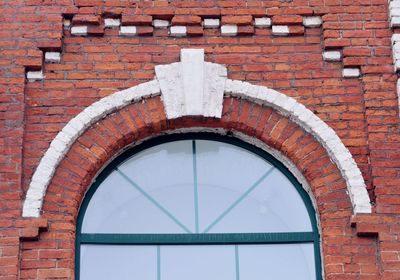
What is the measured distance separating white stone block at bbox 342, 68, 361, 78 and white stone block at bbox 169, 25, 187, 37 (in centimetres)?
145

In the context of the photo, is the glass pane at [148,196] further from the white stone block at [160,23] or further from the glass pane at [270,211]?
the white stone block at [160,23]

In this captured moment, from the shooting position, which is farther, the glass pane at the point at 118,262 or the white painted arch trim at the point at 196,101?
the white painted arch trim at the point at 196,101

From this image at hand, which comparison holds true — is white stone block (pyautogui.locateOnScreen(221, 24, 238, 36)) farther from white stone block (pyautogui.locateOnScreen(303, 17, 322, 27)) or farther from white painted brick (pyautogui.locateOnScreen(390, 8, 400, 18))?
white painted brick (pyautogui.locateOnScreen(390, 8, 400, 18))

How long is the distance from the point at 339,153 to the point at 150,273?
6.19 ft

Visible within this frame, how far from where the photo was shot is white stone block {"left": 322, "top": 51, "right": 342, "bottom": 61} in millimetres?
11672

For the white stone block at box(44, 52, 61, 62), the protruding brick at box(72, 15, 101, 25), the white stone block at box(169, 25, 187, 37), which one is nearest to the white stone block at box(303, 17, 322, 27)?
the white stone block at box(169, 25, 187, 37)

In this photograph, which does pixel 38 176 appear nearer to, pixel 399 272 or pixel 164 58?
pixel 164 58

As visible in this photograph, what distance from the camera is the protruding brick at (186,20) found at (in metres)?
11.7

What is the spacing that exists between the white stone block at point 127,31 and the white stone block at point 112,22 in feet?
0.22

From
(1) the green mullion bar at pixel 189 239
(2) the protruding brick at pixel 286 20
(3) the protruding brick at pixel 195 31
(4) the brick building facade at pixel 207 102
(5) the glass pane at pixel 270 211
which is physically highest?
(2) the protruding brick at pixel 286 20

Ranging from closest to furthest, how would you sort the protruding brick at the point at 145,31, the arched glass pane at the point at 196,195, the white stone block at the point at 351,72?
the arched glass pane at the point at 196,195 < the white stone block at the point at 351,72 < the protruding brick at the point at 145,31

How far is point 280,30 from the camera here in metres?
11.8

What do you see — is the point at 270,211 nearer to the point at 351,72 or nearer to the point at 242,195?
the point at 242,195

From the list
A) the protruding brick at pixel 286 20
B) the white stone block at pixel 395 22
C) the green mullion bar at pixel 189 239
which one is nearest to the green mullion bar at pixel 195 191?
the green mullion bar at pixel 189 239
